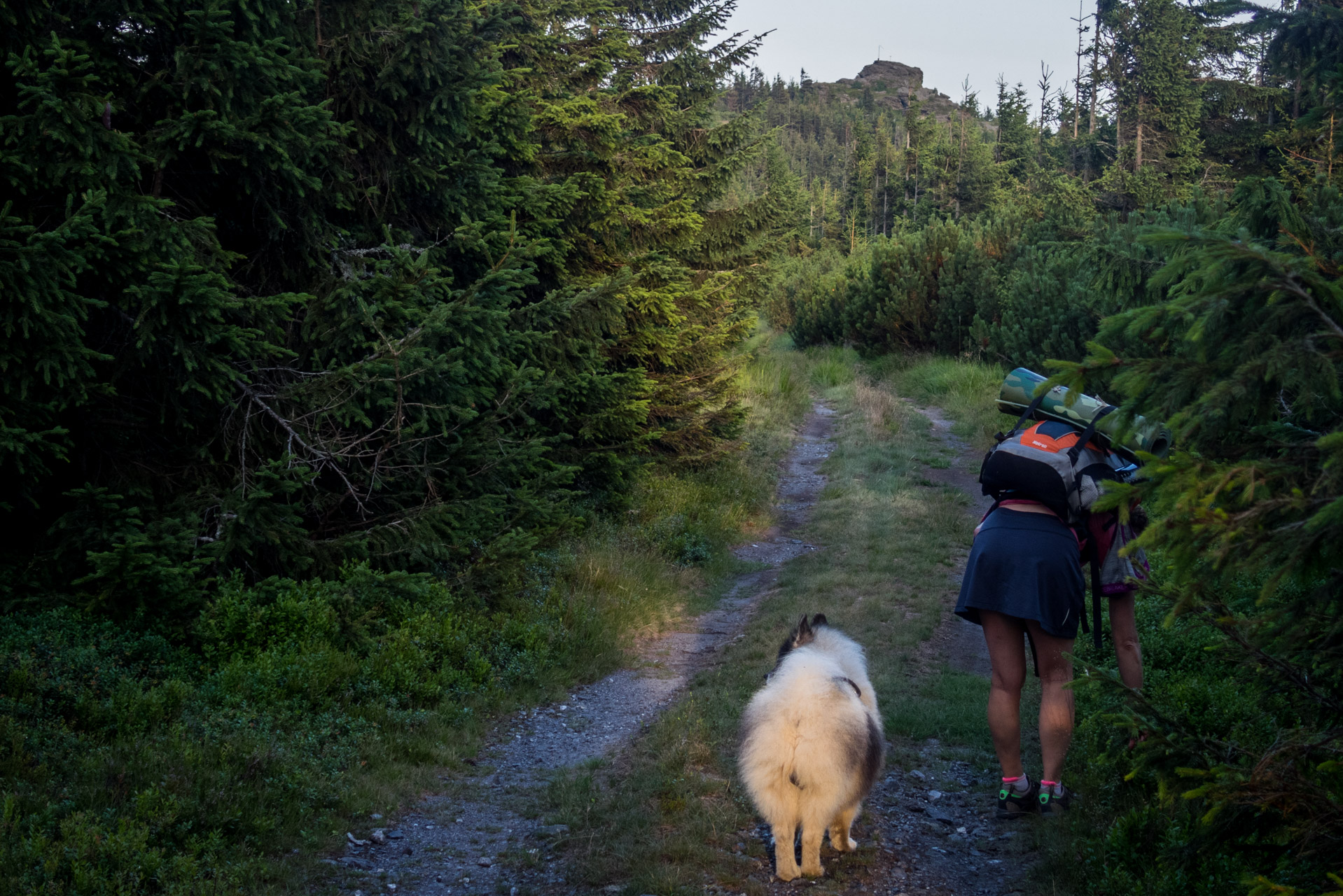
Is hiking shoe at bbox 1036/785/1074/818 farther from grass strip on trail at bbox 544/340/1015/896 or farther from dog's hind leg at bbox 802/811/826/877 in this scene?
A: dog's hind leg at bbox 802/811/826/877

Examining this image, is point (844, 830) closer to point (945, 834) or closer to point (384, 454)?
point (945, 834)

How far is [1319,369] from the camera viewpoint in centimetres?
205

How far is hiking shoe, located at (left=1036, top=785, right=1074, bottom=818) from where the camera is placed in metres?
4.24

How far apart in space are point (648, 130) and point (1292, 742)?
1350 centimetres

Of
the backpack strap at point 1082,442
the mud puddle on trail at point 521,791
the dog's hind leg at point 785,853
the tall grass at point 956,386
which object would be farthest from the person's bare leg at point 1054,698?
the tall grass at point 956,386

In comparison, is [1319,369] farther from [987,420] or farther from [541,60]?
[987,420]

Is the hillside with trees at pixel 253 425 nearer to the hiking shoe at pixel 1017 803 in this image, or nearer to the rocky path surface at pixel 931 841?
the rocky path surface at pixel 931 841

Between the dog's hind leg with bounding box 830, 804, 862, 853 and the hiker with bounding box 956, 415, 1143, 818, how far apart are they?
36.1 inches

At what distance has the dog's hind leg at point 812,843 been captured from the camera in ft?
12.1

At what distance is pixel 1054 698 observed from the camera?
415 centimetres

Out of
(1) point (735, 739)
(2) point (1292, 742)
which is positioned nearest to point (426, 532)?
(1) point (735, 739)

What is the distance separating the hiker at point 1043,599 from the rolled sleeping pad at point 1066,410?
7 centimetres

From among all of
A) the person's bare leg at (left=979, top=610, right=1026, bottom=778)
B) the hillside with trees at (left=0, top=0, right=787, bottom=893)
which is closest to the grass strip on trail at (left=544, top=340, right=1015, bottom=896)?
the person's bare leg at (left=979, top=610, right=1026, bottom=778)

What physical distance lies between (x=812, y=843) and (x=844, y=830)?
32cm
